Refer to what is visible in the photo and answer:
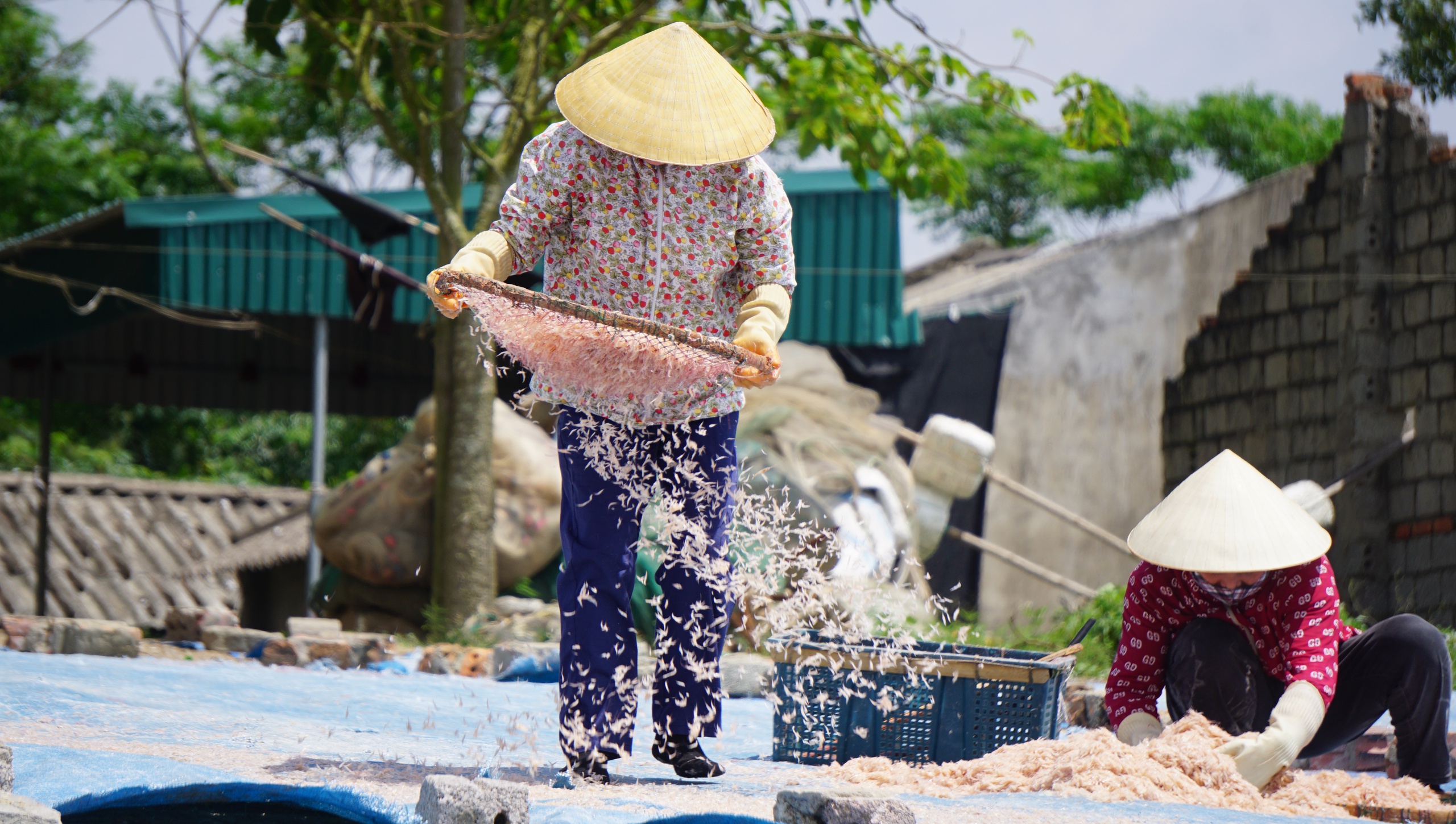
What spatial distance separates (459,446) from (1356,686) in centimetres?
461

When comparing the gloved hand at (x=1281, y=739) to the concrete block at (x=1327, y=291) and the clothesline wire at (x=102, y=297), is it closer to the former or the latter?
the concrete block at (x=1327, y=291)

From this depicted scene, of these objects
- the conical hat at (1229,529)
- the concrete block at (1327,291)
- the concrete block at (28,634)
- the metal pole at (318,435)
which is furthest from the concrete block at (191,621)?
the concrete block at (1327,291)

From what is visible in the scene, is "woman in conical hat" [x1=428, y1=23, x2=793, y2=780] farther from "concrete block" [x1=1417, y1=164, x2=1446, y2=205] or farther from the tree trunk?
"concrete block" [x1=1417, y1=164, x2=1446, y2=205]

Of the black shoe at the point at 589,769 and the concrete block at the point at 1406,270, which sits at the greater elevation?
the concrete block at the point at 1406,270

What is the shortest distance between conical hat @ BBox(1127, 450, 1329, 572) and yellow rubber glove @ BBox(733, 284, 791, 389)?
97cm

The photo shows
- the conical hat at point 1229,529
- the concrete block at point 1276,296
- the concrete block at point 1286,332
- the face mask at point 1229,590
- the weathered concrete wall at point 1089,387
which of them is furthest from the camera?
the weathered concrete wall at point 1089,387

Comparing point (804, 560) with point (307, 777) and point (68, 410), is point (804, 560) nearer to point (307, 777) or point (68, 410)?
point (307, 777)

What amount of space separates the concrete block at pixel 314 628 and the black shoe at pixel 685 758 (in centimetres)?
332

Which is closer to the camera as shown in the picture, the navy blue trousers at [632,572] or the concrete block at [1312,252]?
the navy blue trousers at [632,572]

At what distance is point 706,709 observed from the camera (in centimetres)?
294

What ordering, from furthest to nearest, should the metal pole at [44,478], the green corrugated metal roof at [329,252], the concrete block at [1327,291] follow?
1. the metal pole at [44,478]
2. the green corrugated metal roof at [329,252]
3. the concrete block at [1327,291]

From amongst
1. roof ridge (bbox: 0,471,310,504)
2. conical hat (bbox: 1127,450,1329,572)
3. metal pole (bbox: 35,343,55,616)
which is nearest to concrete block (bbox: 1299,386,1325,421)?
conical hat (bbox: 1127,450,1329,572)

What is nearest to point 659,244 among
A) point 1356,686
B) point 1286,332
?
point 1356,686

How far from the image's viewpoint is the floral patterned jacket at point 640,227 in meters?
2.85
